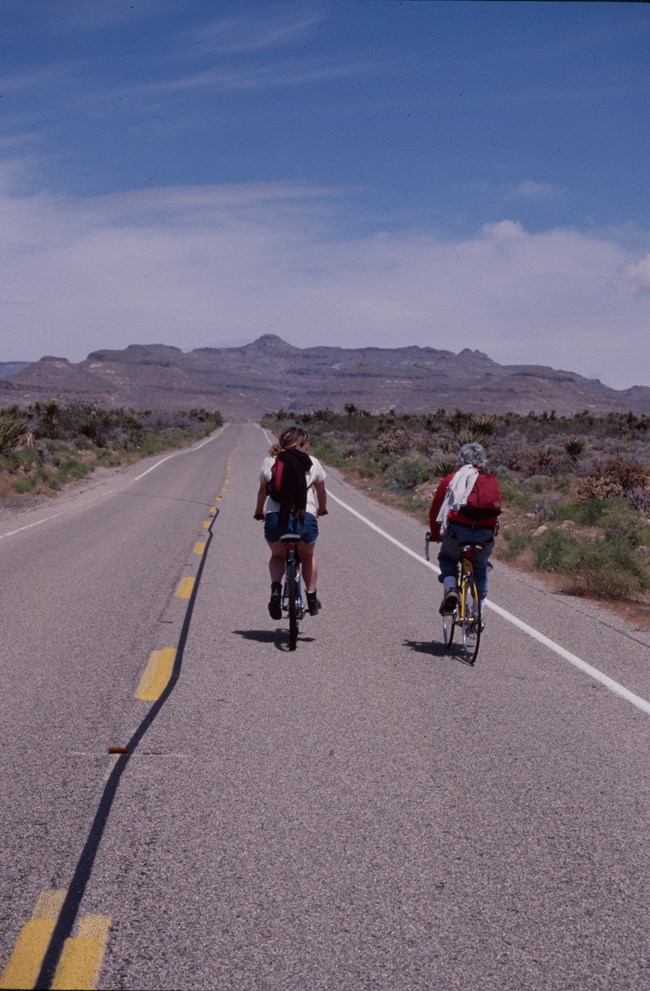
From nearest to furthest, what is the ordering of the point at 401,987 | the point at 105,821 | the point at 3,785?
the point at 401,987, the point at 105,821, the point at 3,785

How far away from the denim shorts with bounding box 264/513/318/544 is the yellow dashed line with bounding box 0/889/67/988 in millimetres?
4763

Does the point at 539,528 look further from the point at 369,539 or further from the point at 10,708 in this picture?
the point at 10,708

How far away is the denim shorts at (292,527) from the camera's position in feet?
27.3

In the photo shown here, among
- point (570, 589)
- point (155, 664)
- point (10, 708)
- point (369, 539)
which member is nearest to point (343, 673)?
point (155, 664)

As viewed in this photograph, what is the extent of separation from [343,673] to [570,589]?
5771mm

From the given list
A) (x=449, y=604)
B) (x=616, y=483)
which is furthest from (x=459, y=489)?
(x=616, y=483)

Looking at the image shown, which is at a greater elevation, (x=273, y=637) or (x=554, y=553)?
(x=554, y=553)

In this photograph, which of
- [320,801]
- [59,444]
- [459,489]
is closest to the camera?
[320,801]

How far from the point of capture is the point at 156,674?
7.16 metres

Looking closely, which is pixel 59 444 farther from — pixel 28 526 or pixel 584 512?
pixel 584 512

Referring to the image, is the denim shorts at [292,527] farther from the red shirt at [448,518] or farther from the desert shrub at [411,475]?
the desert shrub at [411,475]

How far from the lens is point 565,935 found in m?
3.55

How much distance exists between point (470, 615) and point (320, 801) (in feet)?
11.9

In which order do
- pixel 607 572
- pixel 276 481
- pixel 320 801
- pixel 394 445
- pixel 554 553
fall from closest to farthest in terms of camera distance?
pixel 320 801 → pixel 276 481 → pixel 607 572 → pixel 554 553 → pixel 394 445
